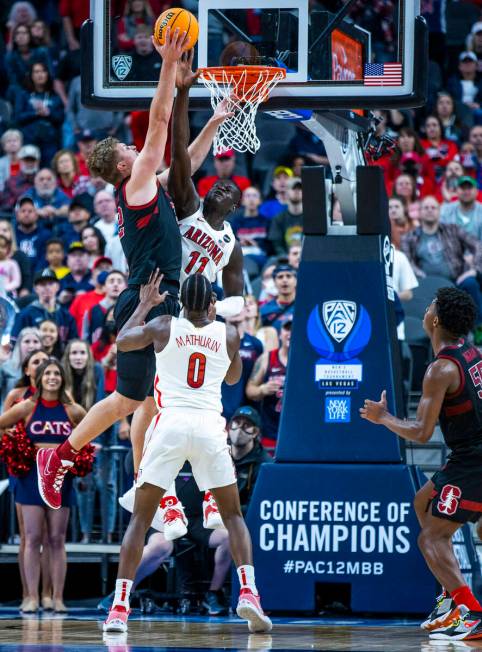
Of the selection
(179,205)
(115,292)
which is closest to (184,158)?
(179,205)

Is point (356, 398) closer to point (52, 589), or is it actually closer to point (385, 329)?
point (385, 329)

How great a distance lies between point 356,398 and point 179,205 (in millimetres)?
2362

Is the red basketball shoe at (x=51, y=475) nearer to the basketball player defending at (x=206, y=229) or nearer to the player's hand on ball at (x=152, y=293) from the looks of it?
the player's hand on ball at (x=152, y=293)

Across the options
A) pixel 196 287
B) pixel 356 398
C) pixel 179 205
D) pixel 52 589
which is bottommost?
pixel 52 589

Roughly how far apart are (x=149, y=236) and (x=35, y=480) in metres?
3.73

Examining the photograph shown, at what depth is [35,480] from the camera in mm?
12008

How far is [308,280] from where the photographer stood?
1106cm

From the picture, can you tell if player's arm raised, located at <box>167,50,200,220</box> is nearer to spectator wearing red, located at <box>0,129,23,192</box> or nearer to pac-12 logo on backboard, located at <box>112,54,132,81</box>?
pac-12 logo on backboard, located at <box>112,54,132,81</box>

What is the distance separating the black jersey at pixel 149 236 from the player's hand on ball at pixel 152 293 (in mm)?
131

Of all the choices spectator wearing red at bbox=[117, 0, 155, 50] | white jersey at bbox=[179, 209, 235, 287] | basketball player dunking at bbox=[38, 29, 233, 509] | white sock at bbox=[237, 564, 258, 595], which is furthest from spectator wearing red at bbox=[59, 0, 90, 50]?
white sock at bbox=[237, 564, 258, 595]

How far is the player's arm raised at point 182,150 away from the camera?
899 centimetres

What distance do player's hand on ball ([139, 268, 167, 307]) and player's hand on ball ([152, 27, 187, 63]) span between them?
146cm

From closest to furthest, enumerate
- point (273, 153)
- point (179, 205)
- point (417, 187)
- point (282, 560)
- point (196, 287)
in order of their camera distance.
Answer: point (196, 287)
point (179, 205)
point (282, 560)
point (417, 187)
point (273, 153)

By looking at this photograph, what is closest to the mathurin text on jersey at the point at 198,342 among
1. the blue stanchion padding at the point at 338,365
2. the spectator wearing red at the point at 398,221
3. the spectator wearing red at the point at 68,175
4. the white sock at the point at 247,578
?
the white sock at the point at 247,578
